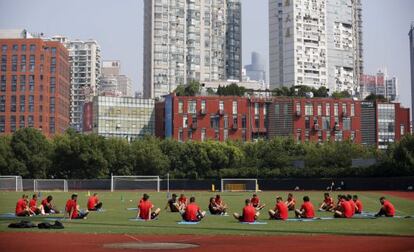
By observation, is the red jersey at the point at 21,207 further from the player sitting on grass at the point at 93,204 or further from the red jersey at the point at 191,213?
the red jersey at the point at 191,213

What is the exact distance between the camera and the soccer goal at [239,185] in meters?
98.4

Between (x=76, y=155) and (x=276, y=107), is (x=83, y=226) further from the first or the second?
(x=276, y=107)

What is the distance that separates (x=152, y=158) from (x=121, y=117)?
65.3m

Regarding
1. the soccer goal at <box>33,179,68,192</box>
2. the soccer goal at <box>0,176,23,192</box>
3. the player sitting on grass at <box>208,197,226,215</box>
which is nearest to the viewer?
the player sitting on grass at <box>208,197,226,215</box>

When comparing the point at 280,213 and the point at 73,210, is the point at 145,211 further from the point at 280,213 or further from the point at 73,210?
the point at 280,213

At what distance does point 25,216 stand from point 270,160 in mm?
79707

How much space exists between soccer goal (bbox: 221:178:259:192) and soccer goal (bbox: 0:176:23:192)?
2841cm

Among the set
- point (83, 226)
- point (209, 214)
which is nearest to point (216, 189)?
point (209, 214)

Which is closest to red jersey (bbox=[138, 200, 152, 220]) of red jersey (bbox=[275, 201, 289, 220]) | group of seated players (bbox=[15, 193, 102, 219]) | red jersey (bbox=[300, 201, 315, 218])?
group of seated players (bbox=[15, 193, 102, 219])

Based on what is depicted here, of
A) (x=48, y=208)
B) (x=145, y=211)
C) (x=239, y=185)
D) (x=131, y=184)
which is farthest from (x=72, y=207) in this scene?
(x=239, y=185)

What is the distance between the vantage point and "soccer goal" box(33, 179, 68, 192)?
306 ft

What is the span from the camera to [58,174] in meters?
115

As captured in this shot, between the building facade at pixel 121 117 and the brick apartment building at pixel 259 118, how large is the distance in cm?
681

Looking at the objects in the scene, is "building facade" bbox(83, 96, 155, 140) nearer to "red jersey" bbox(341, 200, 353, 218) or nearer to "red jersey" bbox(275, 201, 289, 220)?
"red jersey" bbox(341, 200, 353, 218)
